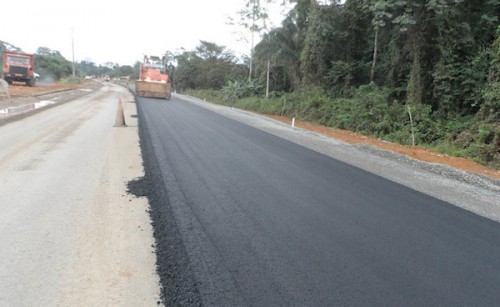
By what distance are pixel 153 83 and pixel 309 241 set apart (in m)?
26.6

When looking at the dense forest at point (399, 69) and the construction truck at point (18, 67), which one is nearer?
the dense forest at point (399, 69)

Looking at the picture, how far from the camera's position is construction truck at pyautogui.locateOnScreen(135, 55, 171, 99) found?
28.6 meters

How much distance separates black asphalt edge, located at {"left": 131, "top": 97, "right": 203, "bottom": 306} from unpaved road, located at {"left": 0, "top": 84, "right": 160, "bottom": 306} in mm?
95

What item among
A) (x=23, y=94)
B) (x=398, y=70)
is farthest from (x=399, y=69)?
(x=23, y=94)

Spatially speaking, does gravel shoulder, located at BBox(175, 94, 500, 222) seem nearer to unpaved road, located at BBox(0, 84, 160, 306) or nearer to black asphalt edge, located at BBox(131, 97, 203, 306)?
black asphalt edge, located at BBox(131, 97, 203, 306)

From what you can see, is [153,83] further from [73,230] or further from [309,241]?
[309,241]

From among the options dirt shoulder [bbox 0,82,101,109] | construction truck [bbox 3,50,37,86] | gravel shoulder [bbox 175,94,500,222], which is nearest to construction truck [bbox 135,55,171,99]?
dirt shoulder [bbox 0,82,101,109]

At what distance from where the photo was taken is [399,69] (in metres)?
A: 20.0

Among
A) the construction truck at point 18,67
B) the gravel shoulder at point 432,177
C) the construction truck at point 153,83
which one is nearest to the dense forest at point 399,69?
the gravel shoulder at point 432,177

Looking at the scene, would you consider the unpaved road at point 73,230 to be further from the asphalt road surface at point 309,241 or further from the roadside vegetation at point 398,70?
the roadside vegetation at point 398,70

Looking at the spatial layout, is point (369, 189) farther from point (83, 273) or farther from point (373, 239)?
point (83, 273)

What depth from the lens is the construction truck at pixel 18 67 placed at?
32.8m

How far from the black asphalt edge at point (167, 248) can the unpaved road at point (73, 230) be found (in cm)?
10

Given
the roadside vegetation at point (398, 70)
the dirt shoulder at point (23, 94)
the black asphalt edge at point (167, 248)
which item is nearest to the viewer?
the black asphalt edge at point (167, 248)
